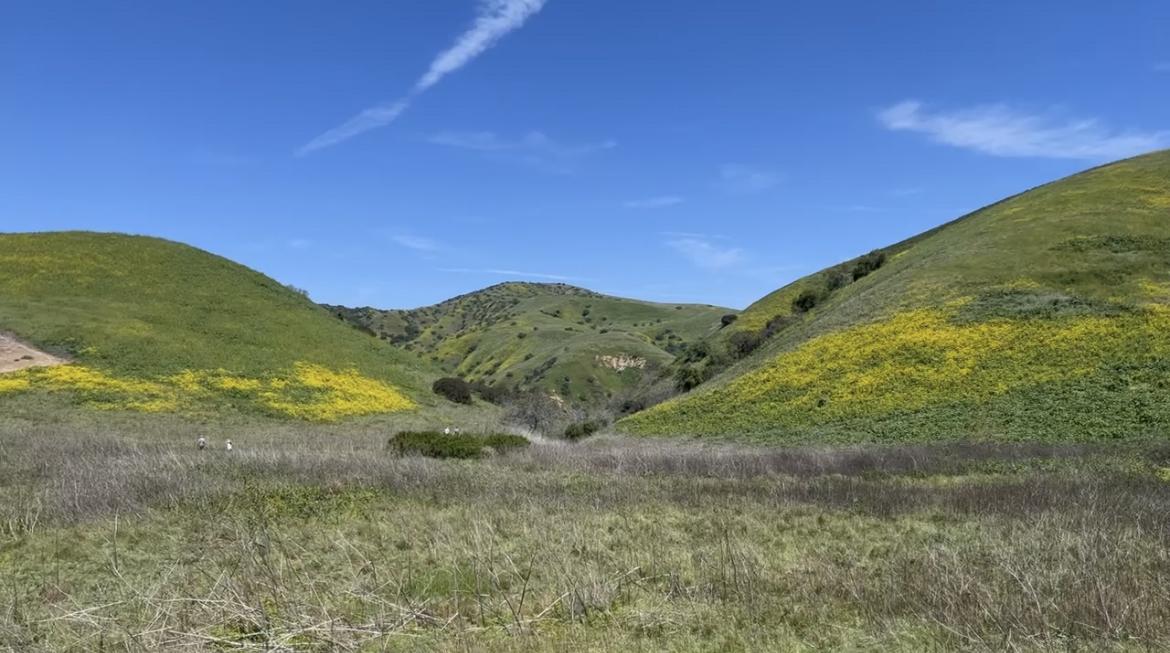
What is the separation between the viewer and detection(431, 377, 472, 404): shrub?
169 ft

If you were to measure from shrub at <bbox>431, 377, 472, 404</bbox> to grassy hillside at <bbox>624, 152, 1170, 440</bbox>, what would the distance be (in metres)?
16.1

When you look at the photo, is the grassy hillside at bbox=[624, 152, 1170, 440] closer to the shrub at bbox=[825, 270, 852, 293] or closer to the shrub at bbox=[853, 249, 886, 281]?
the shrub at bbox=[853, 249, 886, 281]

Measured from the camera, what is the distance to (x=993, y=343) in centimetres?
3366

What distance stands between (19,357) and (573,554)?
135 feet

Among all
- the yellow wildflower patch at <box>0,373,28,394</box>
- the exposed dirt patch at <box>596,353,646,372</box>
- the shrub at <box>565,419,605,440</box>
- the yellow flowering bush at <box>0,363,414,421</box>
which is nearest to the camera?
the yellow wildflower patch at <box>0,373,28,394</box>

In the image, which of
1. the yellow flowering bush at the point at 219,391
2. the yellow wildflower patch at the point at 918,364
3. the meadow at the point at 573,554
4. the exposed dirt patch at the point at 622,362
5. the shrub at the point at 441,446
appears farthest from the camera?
the exposed dirt patch at the point at 622,362

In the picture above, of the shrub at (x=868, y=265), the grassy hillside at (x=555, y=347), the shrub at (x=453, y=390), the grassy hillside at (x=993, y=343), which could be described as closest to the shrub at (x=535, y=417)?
the shrub at (x=453, y=390)

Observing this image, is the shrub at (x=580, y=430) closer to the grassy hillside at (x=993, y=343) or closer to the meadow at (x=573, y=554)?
the grassy hillside at (x=993, y=343)

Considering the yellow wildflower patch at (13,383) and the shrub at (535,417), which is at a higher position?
the yellow wildflower patch at (13,383)

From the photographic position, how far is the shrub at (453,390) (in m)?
51.7

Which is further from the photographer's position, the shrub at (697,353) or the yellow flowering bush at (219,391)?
the shrub at (697,353)

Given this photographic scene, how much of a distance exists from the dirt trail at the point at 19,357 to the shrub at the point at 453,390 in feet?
77.4

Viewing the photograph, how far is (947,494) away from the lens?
13328 mm

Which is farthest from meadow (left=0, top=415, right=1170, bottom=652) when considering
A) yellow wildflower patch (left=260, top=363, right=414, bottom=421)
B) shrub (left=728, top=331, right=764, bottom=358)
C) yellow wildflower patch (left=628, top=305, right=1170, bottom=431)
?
shrub (left=728, top=331, right=764, bottom=358)
